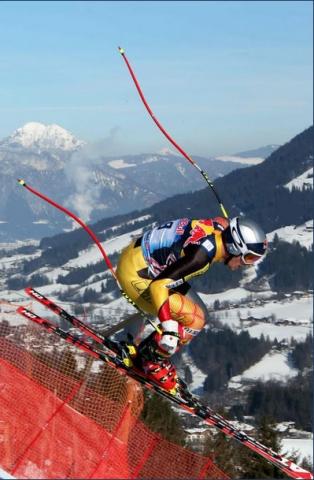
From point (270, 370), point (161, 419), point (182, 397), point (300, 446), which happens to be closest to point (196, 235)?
point (182, 397)

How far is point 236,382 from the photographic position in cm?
12975

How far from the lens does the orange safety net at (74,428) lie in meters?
8.77

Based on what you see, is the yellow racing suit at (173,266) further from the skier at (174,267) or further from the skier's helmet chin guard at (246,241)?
the skier's helmet chin guard at (246,241)

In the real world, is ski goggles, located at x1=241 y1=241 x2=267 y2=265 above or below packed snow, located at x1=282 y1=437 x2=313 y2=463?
above

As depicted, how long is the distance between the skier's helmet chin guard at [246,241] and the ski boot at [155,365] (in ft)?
5.36

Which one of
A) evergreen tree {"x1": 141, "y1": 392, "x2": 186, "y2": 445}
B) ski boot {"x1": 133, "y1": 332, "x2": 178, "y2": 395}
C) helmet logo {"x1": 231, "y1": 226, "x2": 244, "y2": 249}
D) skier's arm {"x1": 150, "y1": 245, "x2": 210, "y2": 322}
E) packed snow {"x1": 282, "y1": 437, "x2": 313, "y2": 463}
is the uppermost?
helmet logo {"x1": 231, "y1": 226, "x2": 244, "y2": 249}

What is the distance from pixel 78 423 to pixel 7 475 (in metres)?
2.36

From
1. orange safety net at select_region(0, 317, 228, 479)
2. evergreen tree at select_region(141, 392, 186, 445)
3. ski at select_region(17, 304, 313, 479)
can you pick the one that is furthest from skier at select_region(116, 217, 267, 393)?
evergreen tree at select_region(141, 392, 186, 445)

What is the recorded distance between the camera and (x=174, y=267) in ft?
29.1

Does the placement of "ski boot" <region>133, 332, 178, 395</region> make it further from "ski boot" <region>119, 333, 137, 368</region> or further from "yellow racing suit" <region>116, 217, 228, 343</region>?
"yellow racing suit" <region>116, 217, 228, 343</region>

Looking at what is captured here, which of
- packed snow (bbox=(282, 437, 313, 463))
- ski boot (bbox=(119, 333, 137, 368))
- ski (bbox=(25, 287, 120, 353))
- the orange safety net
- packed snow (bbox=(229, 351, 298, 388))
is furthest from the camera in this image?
packed snow (bbox=(229, 351, 298, 388))

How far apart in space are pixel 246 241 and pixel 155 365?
2.15 m

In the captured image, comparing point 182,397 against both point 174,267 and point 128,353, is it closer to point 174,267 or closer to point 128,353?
point 128,353

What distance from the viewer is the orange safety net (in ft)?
28.8
